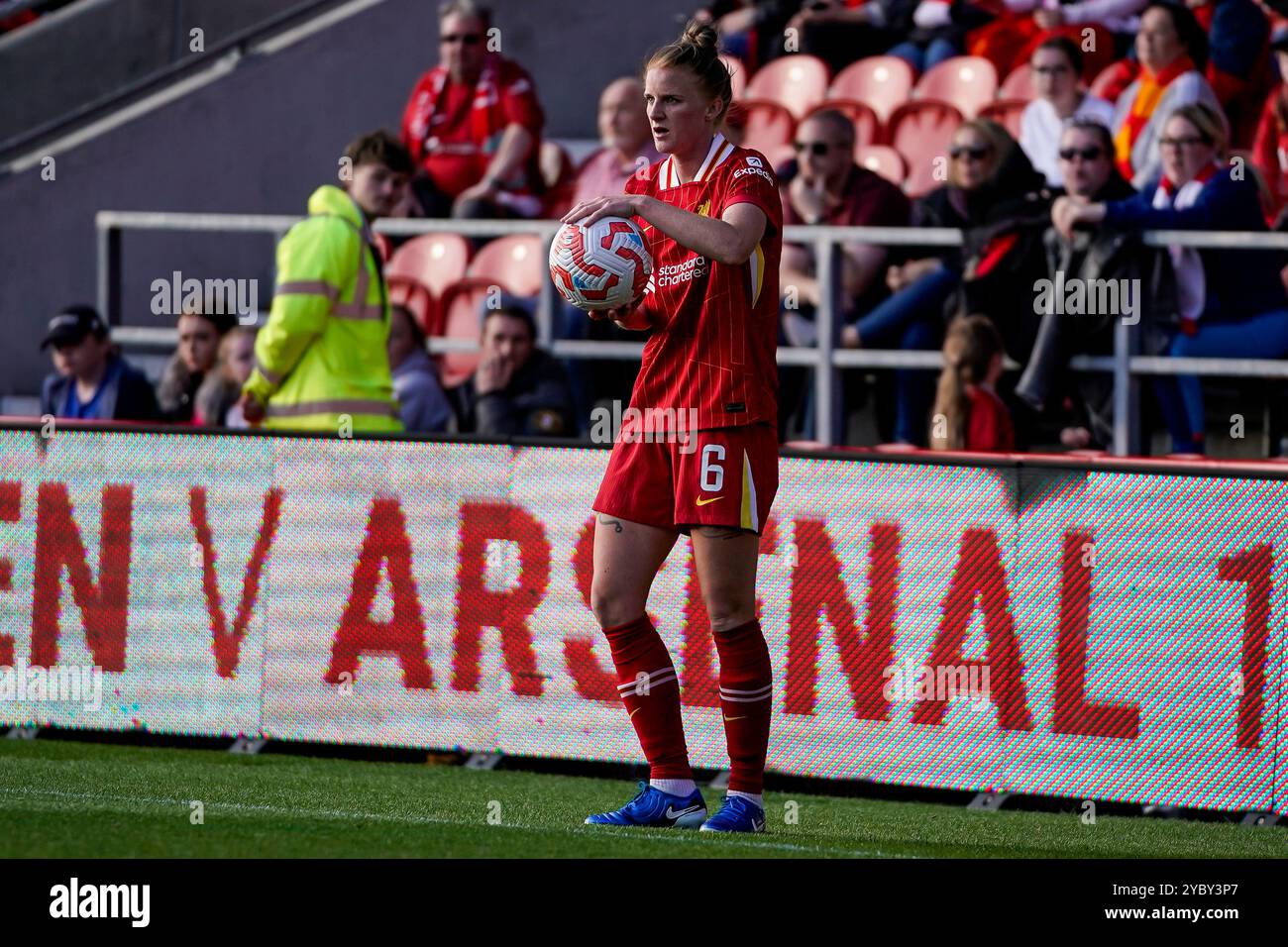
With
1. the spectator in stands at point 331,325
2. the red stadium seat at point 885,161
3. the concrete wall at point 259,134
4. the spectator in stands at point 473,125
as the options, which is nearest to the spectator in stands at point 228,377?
the spectator in stands at point 473,125

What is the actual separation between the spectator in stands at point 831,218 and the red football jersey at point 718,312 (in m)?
4.83

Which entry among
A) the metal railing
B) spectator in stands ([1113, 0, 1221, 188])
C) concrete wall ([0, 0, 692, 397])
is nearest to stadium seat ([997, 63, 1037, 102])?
spectator in stands ([1113, 0, 1221, 188])

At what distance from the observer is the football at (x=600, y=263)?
6.54m

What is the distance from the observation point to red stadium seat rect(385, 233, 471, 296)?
44.7 feet

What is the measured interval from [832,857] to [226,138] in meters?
10.0

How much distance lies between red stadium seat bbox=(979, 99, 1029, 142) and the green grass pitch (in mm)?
5526

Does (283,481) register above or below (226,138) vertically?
below

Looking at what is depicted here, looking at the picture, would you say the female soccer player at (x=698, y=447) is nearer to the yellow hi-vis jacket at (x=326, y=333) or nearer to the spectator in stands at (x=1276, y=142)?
the yellow hi-vis jacket at (x=326, y=333)

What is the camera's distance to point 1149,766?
7820 millimetres

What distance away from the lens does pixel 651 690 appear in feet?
22.7

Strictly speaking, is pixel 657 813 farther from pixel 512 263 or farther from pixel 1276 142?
pixel 512 263

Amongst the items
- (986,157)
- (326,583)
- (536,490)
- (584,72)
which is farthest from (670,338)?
(584,72)
